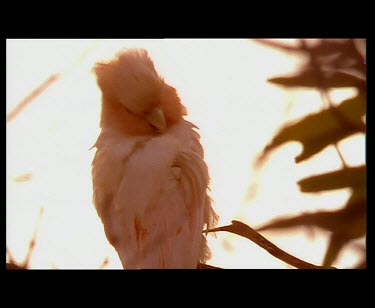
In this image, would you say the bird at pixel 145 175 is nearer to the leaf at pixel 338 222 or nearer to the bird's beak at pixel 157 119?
the bird's beak at pixel 157 119

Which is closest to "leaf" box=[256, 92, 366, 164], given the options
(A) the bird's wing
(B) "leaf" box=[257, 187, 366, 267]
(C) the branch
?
(B) "leaf" box=[257, 187, 366, 267]

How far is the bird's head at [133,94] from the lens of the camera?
62.3 inches

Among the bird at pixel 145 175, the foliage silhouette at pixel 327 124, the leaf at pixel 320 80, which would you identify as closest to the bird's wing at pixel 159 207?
the bird at pixel 145 175

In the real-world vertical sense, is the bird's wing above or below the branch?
above

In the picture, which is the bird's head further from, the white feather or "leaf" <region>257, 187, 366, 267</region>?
"leaf" <region>257, 187, 366, 267</region>

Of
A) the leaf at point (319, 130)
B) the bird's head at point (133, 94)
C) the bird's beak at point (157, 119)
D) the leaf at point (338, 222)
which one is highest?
the bird's head at point (133, 94)

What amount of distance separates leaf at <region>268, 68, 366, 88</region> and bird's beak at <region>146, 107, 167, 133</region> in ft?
1.70

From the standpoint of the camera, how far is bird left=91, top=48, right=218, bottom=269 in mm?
1536

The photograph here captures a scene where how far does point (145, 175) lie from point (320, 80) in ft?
1.86
